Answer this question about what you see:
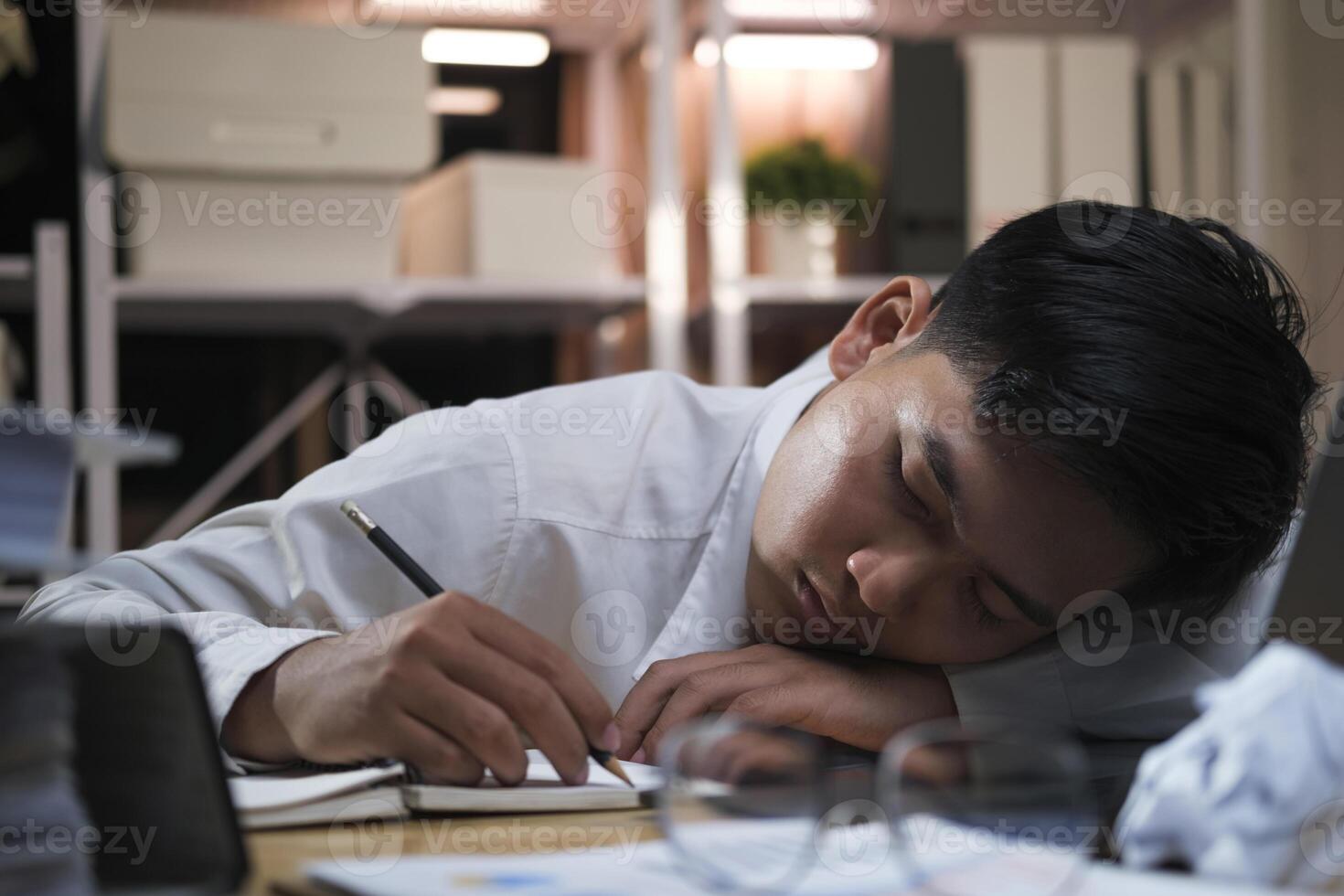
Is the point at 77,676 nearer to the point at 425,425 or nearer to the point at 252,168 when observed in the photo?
the point at 425,425

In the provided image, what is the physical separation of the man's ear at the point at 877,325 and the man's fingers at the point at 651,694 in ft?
0.99

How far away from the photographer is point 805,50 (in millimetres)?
2346

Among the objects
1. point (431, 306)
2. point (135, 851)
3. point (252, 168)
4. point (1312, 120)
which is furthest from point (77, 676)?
point (1312, 120)

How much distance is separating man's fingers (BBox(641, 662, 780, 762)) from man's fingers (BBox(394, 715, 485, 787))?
0.17 m

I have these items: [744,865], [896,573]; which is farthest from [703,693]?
[744,865]

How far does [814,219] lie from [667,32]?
0.39 metres

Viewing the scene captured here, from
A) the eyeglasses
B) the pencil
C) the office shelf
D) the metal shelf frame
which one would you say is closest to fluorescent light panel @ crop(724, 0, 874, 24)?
the metal shelf frame

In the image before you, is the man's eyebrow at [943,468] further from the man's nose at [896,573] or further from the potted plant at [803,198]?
the potted plant at [803,198]

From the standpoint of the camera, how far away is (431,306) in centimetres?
215

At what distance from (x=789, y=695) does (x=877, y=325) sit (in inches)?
13.6

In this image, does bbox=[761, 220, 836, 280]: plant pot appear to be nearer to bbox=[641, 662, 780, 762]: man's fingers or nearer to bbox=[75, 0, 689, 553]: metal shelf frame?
bbox=[75, 0, 689, 553]: metal shelf frame

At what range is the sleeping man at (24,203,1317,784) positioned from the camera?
0.63 metres

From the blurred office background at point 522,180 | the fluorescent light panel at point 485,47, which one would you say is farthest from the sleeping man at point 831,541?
the fluorescent light panel at point 485,47

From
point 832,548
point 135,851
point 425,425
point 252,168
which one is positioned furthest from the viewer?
point 252,168
